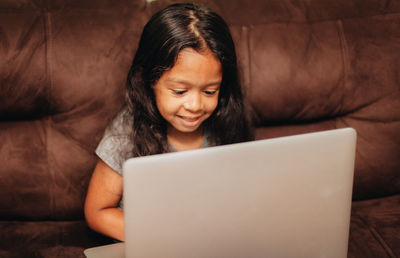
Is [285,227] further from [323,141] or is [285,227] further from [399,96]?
[399,96]

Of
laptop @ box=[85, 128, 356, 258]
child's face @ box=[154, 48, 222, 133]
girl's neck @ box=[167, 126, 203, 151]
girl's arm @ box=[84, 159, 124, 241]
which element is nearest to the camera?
laptop @ box=[85, 128, 356, 258]

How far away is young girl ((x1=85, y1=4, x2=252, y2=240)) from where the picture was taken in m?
1.00

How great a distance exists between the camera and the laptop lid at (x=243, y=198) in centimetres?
66

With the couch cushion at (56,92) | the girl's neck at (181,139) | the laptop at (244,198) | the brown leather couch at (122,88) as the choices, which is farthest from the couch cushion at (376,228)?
the couch cushion at (56,92)

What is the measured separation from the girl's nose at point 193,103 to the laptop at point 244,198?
33 centimetres

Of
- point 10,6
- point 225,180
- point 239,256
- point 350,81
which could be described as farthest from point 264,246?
point 10,6

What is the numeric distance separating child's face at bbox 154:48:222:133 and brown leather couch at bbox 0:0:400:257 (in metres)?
0.22

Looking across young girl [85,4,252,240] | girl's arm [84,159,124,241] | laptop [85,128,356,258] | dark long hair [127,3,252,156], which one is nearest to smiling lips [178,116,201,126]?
young girl [85,4,252,240]

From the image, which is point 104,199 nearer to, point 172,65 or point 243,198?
point 172,65

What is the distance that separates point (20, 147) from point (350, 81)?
1015 mm

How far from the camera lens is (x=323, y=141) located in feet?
2.40

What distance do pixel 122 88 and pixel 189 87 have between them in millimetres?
283

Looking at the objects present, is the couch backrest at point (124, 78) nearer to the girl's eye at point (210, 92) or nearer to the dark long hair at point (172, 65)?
the dark long hair at point (172, 65)

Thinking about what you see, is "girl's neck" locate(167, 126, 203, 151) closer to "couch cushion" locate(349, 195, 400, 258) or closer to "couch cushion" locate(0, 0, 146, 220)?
"couch cushion" locate(0, 0, 146, 220)
